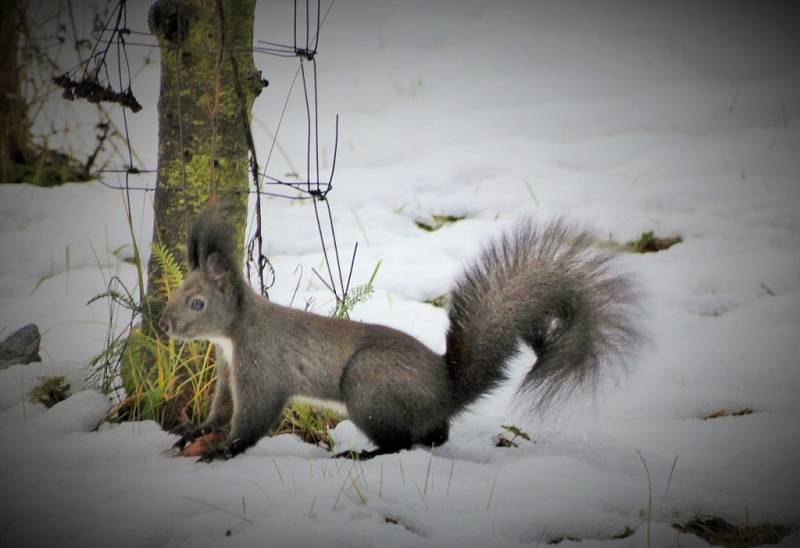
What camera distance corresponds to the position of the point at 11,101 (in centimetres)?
553

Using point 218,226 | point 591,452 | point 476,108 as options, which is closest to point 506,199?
point 476,108

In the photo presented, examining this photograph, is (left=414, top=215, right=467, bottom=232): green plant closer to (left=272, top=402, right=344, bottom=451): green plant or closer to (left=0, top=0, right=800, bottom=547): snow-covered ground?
(left=0, top=0, right=800, bottom=547): snow-covered ground

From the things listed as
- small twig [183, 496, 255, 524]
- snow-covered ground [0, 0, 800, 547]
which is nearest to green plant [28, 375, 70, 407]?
snow-covered ground [0, 0, 800, 547]

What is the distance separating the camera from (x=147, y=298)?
2.92m

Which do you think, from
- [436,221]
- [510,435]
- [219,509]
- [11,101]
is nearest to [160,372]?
[219,509]

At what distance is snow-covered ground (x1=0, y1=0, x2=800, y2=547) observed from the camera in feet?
7.32

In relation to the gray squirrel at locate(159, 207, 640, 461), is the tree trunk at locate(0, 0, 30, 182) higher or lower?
higher

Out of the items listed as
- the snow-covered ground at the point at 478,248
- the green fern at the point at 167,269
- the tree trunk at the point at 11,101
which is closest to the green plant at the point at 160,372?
the green fern at the point at 167,269

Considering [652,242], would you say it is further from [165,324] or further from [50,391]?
[50,391]

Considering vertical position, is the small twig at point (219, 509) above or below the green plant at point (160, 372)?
below

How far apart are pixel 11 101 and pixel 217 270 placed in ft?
12.9

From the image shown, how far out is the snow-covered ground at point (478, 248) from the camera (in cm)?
223

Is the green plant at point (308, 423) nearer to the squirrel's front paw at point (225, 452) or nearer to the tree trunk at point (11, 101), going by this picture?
the squirrel's front paw at point (225, 452)

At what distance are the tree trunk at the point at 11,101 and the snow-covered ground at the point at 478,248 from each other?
48 centimetres
